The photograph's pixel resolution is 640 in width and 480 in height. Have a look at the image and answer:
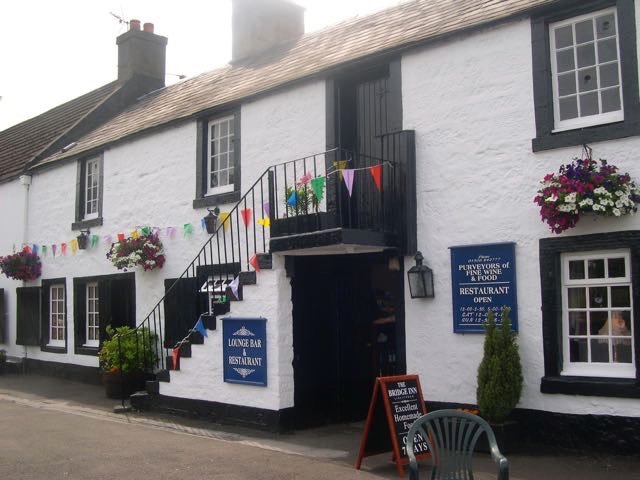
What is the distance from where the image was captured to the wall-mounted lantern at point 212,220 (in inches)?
474

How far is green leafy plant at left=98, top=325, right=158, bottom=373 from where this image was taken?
12.5m

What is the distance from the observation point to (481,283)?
27.7 feet

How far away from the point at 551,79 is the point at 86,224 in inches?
412

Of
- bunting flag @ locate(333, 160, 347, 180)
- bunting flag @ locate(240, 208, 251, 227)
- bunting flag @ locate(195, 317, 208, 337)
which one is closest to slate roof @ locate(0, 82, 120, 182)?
bunting flag @ locate(240, 208, 251, 227)

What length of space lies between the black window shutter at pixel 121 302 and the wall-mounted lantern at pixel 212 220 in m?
2.99

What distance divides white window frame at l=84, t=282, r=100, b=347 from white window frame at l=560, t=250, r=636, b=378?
1005 cm

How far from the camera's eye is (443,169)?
898 centimetres

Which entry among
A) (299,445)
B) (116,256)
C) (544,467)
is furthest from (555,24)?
(116,256)

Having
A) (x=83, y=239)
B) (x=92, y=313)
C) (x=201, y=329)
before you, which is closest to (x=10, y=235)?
(x=83, y=239)

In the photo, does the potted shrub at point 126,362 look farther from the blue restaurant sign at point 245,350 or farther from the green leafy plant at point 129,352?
the blue restaurant sign at point 245,350

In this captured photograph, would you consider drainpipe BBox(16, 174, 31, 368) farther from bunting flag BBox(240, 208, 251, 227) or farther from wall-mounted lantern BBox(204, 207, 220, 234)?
bunting flag BBox(240, 208, 251, 227)

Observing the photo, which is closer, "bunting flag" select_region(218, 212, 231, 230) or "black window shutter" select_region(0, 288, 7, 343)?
"bunting flag" select_region(218, 212, 231, 230)

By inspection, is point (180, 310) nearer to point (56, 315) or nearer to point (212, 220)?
point (212, 220)

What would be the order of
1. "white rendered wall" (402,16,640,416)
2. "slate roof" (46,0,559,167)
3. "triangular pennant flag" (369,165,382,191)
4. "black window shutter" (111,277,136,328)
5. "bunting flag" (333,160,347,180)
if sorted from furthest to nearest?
"black window shutter" (111,277,136,328), "slate roof" (46,0,559,167), "bunting flag" (333,160,347,180), "triangular pennant flag" (369,165,382,191), "white rendered wall" (402,16,640,416)
